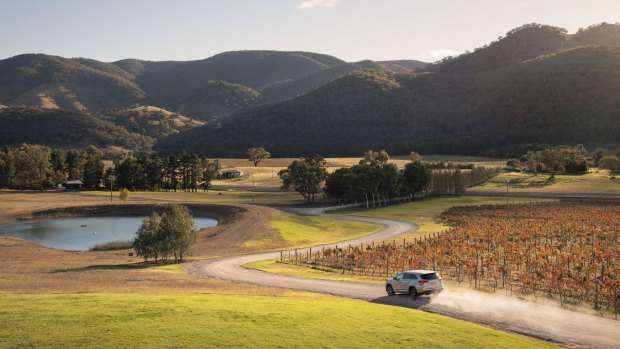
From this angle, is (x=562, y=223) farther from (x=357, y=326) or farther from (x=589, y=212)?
(x=357, y=326)

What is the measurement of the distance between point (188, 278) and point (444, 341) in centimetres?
2754

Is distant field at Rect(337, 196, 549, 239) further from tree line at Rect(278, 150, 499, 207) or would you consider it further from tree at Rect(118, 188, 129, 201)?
tree at Rect(118, 188, 129, 201)

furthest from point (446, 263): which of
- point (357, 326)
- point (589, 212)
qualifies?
A: point (589, 212)

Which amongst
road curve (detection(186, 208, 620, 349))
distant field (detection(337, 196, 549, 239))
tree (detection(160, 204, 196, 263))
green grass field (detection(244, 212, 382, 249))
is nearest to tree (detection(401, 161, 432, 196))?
distant field (detection(337, 196, 549, 239))

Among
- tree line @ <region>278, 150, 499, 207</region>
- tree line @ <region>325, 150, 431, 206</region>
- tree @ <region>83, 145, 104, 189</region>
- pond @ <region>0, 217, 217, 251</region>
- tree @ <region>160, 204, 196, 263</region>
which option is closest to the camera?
tree @ <region>160, 204, 196, 263</region>

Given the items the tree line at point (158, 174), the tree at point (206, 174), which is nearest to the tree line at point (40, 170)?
the tree line at point (158, 174)

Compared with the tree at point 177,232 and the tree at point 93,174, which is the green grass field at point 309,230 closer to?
the tree at point 177,232

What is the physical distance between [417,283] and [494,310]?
529 centimetres

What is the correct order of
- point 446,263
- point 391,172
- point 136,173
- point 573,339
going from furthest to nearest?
point 136,173, point 391,172, point 446,263, point 573,339

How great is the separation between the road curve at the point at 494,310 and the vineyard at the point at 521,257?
3.55 metres

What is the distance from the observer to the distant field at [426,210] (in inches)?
3799

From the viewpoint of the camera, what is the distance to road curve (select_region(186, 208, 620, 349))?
27625mm

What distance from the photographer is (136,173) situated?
550 feet

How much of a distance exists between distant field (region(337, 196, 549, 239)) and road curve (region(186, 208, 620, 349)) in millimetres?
45326
